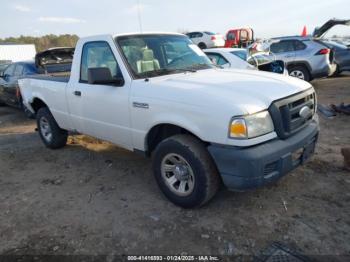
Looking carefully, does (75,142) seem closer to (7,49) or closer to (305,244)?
(305,244)

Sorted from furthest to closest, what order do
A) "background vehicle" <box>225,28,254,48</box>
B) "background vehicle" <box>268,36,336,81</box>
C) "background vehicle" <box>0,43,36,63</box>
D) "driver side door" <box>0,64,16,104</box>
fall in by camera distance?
1. "background vehicle" <box>0,43,36,63</box>
2. "background vehicle" <box>225,28,254,48</box>
3. "background vehicle" <box>268,36,336,81</box>
4. "driver side door" <box>0,64,16,104</box>

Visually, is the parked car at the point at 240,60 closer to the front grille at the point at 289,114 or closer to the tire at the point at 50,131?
the tire at the point at 50,131

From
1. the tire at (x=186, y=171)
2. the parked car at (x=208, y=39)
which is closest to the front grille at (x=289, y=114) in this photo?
the tire at (x=186, y=171)

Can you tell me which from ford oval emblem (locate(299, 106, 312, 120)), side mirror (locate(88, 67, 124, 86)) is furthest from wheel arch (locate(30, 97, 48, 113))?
ford oval emblem (locate(299, 106, 312, 120))

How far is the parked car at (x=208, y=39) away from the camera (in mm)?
24906

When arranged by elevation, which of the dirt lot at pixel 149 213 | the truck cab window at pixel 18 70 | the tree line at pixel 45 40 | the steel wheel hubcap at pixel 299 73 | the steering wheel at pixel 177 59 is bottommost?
the dirt lot at pixel 149 213

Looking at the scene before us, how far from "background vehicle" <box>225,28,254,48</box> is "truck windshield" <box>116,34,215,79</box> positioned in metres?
18.5

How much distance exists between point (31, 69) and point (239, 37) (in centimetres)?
1695

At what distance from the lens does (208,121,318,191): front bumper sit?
274 cm

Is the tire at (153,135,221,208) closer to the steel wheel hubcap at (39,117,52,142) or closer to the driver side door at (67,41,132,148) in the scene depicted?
the driver side door at (67,41,132,148)

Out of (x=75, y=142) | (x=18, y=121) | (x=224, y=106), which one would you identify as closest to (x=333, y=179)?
(x=224, y=106)

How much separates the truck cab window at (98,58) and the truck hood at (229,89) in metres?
0.64

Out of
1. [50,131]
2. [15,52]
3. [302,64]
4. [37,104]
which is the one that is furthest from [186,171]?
[15,52]

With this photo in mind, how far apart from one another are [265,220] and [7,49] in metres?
42.1
